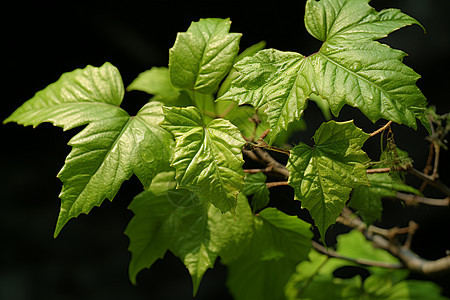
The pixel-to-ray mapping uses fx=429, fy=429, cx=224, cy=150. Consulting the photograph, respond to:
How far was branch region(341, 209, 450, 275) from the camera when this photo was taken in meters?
0.78

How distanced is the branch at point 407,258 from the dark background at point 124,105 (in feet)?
1.45

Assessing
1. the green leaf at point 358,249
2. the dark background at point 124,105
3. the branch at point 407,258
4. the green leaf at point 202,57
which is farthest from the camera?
the dark background at point 124,105

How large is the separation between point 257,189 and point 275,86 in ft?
0.58

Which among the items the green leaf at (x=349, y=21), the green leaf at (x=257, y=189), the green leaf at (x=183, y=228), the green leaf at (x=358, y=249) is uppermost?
the green leaf at (x=349, y=21)

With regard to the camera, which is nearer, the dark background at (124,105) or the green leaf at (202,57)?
the green leaf at (202,57)

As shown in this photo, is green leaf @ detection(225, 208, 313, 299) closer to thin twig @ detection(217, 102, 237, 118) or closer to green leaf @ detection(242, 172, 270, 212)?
green leaf @ detection(242, 172, 270, 212)

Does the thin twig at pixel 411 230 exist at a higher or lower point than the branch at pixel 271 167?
lower

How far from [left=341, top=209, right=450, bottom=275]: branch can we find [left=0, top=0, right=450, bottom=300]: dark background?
17.4 inches

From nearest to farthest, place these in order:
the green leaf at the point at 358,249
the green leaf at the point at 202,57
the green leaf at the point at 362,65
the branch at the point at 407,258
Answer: the green leaf at the point at 362,65
the green leaf at the point at 202,57
the branch at the point at 407,258
the green leaf at the point at 358,249

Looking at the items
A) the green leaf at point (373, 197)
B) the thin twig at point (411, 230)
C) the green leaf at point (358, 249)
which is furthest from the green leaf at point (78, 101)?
the green leaf at point (358, 249)

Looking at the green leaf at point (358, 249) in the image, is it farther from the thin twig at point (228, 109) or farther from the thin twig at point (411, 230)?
the thin twig at point (228, 109)

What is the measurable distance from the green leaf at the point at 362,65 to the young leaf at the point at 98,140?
224mm

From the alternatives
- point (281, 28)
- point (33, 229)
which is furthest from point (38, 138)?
point (281, 28)

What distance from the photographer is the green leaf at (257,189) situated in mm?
627
